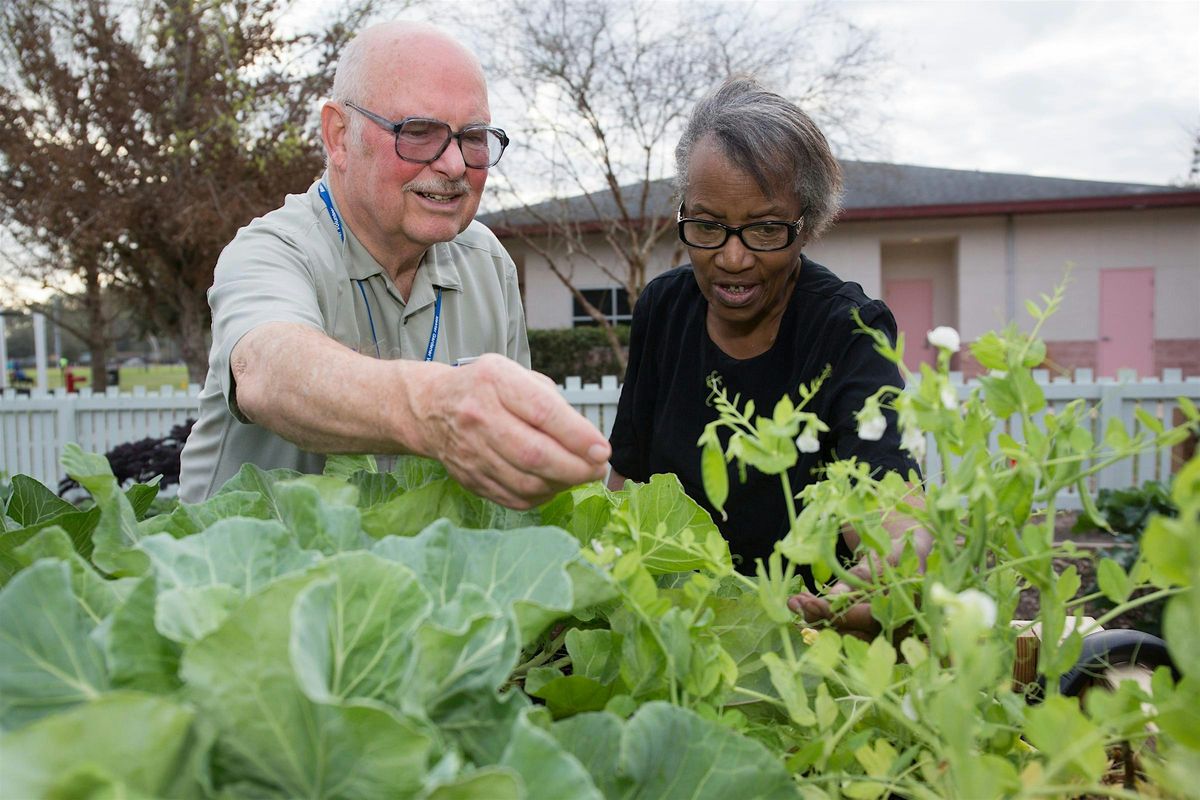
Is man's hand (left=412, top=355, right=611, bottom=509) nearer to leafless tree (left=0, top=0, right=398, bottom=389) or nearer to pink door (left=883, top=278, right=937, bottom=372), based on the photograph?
leafless tree (left=0, top=0, right=398, bottom=389)

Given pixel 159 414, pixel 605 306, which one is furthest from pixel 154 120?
pixel 605 306

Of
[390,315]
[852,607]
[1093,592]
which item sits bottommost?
[1093,592]

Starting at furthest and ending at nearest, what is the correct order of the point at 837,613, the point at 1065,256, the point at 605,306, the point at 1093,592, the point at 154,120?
1. the point at 605,306
2. the point at 1065,256
3. the point at 154,120
4. the point at 1093,592
5. the point at 837,613

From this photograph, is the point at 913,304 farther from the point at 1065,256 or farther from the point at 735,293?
the point at 735,293

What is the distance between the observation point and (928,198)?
1906cm

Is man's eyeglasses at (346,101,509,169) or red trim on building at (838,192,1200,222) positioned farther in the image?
red trim on building at (838,192,1200,222)

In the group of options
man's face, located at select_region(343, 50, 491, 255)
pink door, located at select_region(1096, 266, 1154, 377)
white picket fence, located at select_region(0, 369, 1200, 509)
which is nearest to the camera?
man's face, located at select_region(343, 50, 491, 255)

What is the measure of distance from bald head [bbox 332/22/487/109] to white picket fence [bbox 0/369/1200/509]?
5.56 meters

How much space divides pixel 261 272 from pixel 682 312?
3.94 ft

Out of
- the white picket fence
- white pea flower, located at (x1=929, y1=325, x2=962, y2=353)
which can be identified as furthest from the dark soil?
white pea flower, located at (x1=929, y1=325, x2=962, y2=353)

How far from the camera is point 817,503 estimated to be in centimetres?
76

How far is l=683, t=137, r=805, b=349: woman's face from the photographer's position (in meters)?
1.89

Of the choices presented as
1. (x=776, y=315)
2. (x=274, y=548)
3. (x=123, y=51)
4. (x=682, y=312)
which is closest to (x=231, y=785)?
(x=274, y=548)

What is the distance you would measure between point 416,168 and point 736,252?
27.1 inches
